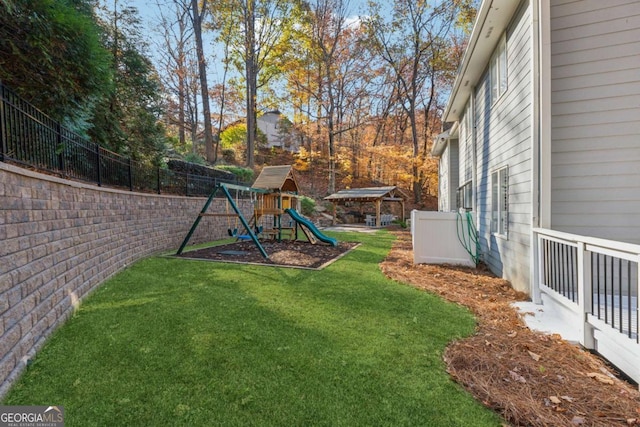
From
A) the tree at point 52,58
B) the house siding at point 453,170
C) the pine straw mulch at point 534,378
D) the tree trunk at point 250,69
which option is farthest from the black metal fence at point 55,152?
the tree trunk at point 250,69

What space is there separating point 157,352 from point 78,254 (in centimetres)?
250

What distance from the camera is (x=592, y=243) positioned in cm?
274

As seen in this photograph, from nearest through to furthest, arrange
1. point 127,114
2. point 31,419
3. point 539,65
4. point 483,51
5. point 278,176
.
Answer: point 31,419 → point 539,65 → point 483,51 → point 127,114 → point 278,176

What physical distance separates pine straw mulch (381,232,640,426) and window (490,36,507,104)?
4.07 m

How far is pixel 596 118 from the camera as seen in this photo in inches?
162

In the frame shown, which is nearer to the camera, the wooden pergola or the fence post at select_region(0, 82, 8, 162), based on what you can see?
the fence post at select_region(0, 82, 8, 162)

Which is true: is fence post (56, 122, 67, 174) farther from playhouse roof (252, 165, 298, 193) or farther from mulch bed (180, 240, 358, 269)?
playhouse roof (252, 165, 298, 193)

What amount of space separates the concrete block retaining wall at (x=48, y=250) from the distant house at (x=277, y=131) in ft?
84.2

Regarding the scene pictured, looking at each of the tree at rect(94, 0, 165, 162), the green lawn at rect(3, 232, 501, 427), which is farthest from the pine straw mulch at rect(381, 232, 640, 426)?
the tree at rect(94, 0, 165, 162)

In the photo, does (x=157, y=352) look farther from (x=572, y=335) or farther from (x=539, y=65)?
(x=539, y=65)

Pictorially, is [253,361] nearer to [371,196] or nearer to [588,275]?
[588,275]

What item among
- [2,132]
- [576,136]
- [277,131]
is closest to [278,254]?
[2,132]

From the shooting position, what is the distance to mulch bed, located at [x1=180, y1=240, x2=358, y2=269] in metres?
7.36

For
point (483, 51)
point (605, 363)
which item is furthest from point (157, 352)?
point (483, 51)
